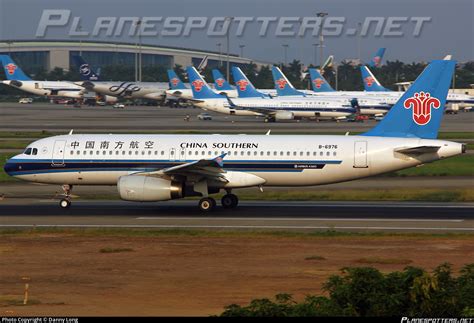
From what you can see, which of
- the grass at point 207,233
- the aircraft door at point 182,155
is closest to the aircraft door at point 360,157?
the grass at point 207,233

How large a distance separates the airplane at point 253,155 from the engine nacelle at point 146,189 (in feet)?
1.07

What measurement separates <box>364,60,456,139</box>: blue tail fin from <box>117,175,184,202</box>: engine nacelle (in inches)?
367

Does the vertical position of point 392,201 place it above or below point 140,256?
above

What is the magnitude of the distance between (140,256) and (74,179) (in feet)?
40.2

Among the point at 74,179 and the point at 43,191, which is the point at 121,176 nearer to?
the point at 74,179

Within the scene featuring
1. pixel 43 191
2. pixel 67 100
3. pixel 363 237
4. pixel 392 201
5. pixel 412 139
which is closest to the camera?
pixel 363 237

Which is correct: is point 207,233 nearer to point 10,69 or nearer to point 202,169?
point 202,169

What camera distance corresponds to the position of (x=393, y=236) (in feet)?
109

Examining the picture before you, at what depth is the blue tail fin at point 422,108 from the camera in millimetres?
40219

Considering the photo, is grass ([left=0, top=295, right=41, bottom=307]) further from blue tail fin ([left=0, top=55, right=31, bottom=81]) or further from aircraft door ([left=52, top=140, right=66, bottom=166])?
blue tail fin ([left=0, top=55, right=31, bottom=81])

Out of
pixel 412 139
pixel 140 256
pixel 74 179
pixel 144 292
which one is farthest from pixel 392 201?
pixel 144 292

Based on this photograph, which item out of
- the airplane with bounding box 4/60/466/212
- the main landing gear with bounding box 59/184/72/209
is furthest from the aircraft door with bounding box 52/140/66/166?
the main landing gear with bounding box 59/184/72/209

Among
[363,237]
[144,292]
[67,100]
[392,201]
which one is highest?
[67,100]

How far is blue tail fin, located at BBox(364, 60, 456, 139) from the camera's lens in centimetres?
4022
